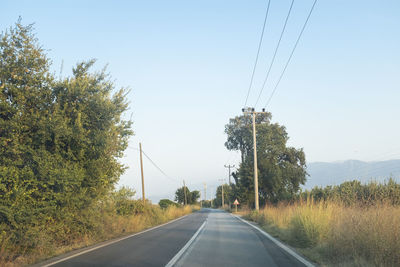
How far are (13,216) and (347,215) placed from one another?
892 cm

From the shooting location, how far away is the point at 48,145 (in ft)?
37.7

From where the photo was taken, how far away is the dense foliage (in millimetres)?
9188

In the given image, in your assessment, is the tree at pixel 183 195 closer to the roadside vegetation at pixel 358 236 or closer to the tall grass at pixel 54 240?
the tall grass at pixel 54 240

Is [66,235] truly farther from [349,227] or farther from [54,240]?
[349,227]

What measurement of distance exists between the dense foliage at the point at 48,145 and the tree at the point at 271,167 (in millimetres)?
32499

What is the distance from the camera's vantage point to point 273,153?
4859 centimetres

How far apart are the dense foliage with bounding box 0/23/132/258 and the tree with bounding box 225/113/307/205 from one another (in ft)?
107

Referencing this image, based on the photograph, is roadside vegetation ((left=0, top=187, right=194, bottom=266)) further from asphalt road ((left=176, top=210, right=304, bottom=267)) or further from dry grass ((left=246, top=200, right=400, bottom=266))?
dry grass ((left=246, top=200, right=400, bottom=266))

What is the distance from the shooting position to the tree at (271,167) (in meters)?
44.8

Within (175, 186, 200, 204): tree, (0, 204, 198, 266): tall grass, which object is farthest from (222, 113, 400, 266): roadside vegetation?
(175, 186, 200, 204): tree

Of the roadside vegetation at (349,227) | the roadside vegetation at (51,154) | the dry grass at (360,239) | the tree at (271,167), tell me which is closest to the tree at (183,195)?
the tree at (271,167)

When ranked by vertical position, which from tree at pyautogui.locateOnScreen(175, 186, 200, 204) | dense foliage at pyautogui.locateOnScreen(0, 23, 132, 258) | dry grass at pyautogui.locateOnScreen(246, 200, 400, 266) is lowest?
tree at pyautogui.locateOnScreen(175, 186, 200, 204)

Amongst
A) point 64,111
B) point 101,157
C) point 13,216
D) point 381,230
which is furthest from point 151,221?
point 381,230

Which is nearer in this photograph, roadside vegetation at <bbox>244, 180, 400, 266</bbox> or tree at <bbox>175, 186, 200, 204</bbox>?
roadside vegetation at <bbox>244, 180, 400, 266</bbox>
